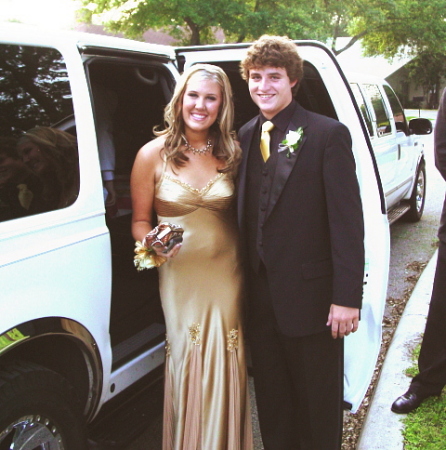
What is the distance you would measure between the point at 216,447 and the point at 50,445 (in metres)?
0.81

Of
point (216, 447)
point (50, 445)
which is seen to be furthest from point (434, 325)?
point (50, 445)

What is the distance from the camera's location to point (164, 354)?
2984mm

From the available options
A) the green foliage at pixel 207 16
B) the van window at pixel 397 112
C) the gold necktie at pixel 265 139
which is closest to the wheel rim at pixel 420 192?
the van window at pixel 397 112

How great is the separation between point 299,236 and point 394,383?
1.75 metres

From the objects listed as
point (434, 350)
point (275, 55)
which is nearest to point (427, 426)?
point (434, 350)

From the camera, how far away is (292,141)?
87.0 inches

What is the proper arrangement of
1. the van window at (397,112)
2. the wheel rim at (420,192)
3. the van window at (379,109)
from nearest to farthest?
1. the van window at (379,109)
2. the van window at (397,112)
3. the wheel rim at (420,192)

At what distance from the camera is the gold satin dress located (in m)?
2.54

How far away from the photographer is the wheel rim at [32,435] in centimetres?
193

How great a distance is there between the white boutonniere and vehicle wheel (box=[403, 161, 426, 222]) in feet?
18.9

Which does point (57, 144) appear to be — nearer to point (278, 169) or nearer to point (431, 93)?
point (278, 169)

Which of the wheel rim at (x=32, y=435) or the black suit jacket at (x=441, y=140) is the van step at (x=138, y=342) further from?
the black suit jacket at (x=441, y=140)

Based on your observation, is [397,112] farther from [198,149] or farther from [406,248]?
[198,149]

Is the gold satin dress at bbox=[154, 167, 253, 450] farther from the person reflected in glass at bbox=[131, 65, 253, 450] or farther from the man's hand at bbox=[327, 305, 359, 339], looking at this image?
the man's hand at bbox=[327, 305, 359, 339]
